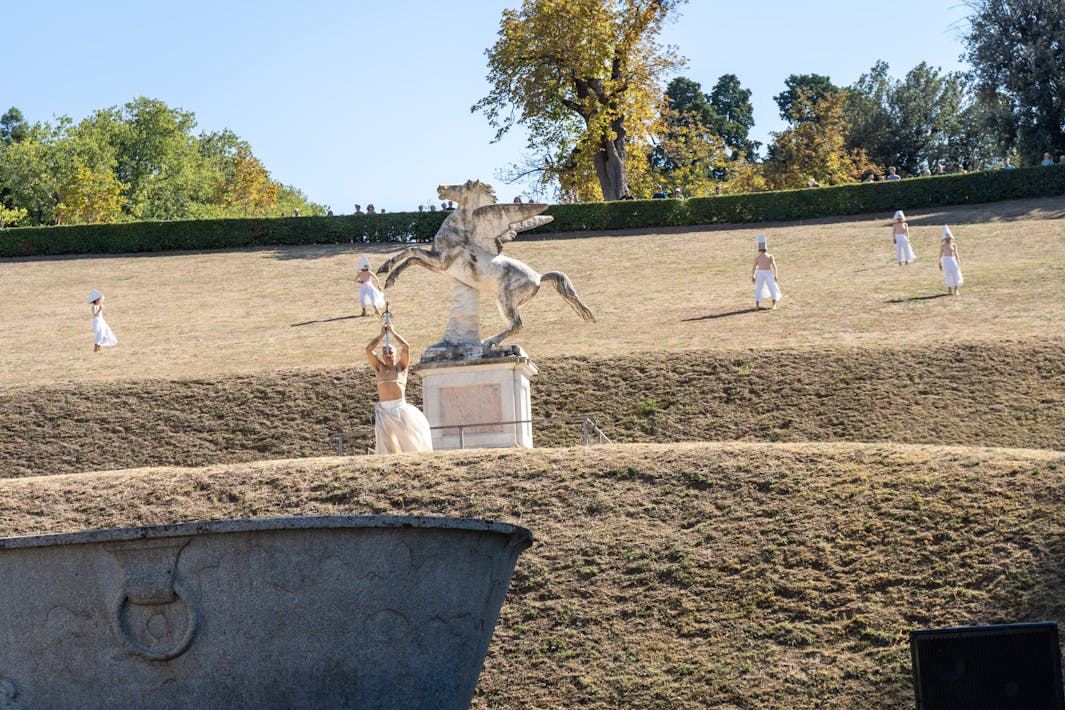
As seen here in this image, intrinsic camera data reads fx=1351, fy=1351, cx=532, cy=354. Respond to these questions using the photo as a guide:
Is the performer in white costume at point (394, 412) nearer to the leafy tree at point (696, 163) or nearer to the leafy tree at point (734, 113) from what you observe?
the leafy tree at point (696, 163)

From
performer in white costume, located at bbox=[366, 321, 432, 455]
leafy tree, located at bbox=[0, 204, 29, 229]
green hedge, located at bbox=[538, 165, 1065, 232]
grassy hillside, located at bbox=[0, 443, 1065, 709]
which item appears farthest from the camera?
leafy tree, located at bbox=[0, 204, 29, 229]

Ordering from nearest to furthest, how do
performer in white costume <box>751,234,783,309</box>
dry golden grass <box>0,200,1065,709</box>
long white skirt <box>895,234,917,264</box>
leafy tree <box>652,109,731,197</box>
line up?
1. dry golden grass <box>0,200,1065,709</box>
2. performer in white costume <box>751,234,783,309</box>
3. long white skirt <box>895,234,917,264</box>
4. leafy tree <box>652,109,731,197</box>

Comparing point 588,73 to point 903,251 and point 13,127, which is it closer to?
point 903,251

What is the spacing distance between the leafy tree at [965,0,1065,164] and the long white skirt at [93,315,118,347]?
38501 millimetres

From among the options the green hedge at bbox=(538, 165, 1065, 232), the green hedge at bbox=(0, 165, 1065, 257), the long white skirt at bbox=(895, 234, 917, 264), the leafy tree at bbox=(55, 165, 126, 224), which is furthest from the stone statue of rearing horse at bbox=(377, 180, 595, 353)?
the leafy tree at bbox=(55, 165, 126, 224)

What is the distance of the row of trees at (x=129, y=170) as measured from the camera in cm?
7162

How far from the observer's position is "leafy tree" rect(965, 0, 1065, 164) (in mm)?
52047

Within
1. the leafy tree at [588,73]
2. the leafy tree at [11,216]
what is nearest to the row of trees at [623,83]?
the leafy tree at [588,73]


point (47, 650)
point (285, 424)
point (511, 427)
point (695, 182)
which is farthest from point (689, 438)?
point (695, 182)

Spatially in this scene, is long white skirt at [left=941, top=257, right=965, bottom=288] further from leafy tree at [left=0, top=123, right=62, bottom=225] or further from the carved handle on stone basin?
leafy tree at [left=0, top=123, right=62, bottom=225]

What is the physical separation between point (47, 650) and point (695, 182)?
6555 cm

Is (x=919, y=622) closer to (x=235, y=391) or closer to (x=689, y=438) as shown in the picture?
(x=689, y=438)

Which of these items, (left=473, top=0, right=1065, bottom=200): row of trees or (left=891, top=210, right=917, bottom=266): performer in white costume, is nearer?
(left=891, top=210, right=917, bottom=266): performer in white costume

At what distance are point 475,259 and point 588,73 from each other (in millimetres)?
34549
